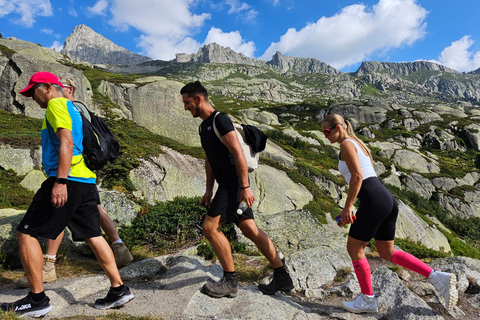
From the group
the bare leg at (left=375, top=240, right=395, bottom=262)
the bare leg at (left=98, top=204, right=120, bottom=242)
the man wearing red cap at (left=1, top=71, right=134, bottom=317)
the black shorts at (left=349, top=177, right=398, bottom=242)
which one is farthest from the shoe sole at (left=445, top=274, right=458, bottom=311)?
the bare leg at (left=98, top=204, right=120, bottom=242)

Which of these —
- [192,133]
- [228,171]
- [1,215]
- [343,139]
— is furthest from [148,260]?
[192,133]

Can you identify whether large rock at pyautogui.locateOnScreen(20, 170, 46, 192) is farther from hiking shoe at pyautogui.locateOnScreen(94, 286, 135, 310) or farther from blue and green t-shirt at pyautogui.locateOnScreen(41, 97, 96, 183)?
hiking shoe at pyautogui.locateOnScreen(94, 286, 135, 310)

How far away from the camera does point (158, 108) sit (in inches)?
650

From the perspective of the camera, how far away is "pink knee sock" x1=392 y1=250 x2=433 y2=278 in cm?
397

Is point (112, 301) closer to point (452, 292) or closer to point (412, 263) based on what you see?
point (412, 263)

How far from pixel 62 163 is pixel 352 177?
4.02 meters

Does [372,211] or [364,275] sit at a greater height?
[372,211]

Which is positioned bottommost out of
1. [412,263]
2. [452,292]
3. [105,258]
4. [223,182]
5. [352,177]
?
[452,292]

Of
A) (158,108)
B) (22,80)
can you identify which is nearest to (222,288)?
(158,108)

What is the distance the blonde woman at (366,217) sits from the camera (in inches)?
150

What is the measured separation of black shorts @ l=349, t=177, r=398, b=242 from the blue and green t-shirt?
408 centimetres

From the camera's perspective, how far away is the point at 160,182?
10930 mm

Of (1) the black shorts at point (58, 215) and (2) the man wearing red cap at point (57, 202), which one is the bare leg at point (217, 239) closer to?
(2) the man wearing red cap at point (57, 202)

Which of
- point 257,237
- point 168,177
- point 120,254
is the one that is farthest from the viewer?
point 168,177
